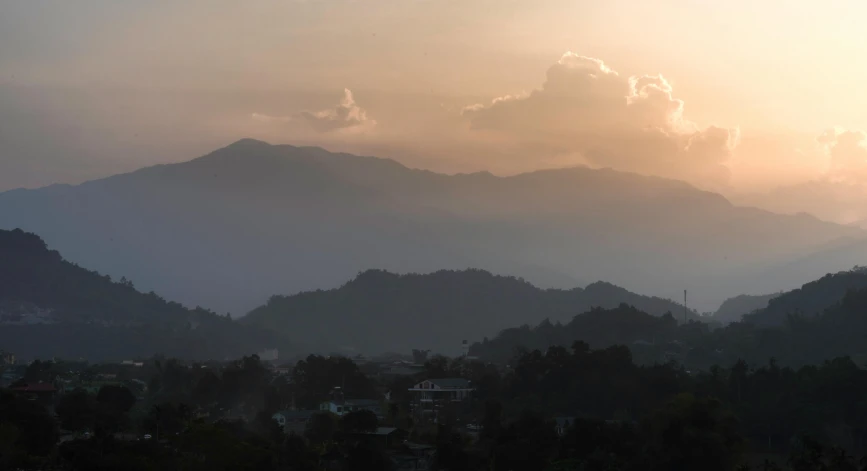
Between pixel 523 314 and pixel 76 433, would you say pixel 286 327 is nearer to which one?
pixel 523 314

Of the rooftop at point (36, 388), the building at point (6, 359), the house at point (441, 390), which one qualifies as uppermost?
the building at point (6, 359)

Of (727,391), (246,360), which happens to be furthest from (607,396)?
(246,360)

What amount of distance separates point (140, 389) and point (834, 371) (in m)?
42.7

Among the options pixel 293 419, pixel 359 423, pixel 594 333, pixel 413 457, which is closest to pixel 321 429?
pixel 359 423

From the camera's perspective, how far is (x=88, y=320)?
6235 inches

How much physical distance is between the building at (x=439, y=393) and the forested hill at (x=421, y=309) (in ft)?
313

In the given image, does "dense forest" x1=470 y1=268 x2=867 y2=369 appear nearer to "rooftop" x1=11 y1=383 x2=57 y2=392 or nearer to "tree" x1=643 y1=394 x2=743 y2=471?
"rooftop" x1=11 y1=383 x2=57 y2=392

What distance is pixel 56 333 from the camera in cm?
14762

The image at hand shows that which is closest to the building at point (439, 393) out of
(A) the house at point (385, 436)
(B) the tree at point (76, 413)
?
(A) the house at point (385, 436)

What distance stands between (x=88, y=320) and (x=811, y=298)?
3562 inches

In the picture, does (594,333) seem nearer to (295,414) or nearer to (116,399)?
(295,414)

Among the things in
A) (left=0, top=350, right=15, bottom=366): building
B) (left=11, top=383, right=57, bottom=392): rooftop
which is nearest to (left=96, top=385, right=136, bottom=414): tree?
(left=11, top=383, right=57, bottom=392): rooftop

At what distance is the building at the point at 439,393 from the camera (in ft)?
203

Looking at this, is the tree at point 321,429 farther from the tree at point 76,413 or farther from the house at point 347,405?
the tree at point 76,413
